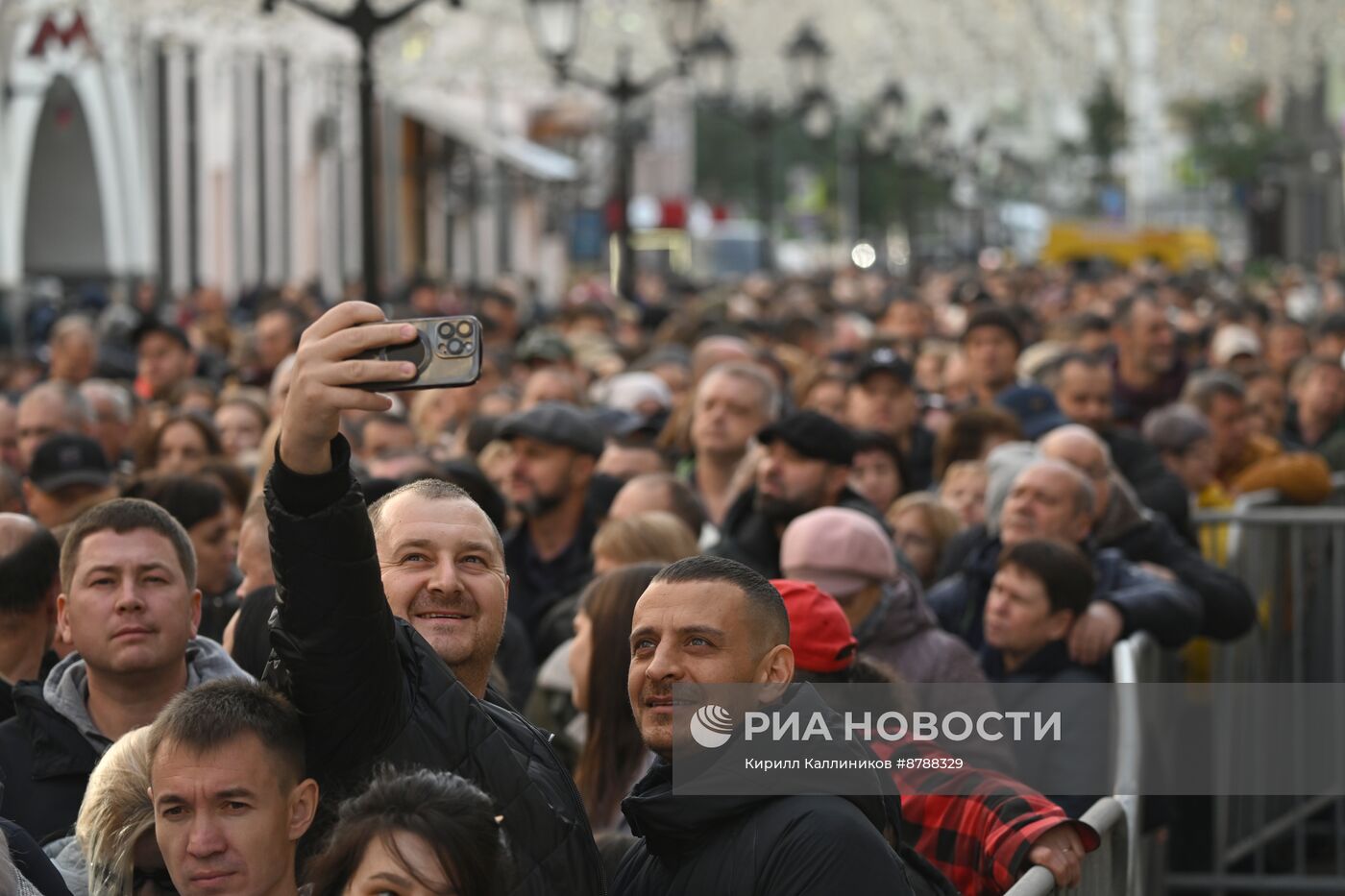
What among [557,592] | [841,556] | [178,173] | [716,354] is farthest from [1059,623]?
[178,173]

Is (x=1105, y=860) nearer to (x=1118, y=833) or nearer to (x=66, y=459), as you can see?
(x=1118, y=833)

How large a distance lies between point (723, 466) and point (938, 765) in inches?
207

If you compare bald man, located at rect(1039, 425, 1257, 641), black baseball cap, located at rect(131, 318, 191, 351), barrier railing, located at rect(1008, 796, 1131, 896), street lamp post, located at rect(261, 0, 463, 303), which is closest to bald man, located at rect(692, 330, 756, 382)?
street lamp post, located at rect(261, 0, 463, 303)

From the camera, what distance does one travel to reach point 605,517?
9.48 m

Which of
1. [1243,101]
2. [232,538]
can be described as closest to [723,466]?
[232,538]

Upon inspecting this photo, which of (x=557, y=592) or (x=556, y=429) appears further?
(x=556, y=429)

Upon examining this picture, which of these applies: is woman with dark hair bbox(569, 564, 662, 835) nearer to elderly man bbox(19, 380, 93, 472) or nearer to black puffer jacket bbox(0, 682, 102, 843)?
black puffer jacket bbox(0, 682, 102, 843)

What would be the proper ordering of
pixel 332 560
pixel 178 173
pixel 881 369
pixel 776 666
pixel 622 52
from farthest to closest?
Answer: pixel 178 173 → pixel 622 52 → pixel 881 369 → pixel 776 666 → pixel 332 560

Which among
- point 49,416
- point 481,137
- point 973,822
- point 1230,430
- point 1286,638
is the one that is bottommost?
point 1286,638

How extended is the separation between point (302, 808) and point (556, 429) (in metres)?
5.46

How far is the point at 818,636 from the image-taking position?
5.48 m

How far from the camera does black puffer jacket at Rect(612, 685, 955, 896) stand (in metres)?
4.10

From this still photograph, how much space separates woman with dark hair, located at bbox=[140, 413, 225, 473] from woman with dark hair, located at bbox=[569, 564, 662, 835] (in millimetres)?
4257

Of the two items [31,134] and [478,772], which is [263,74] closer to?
[31,134]
